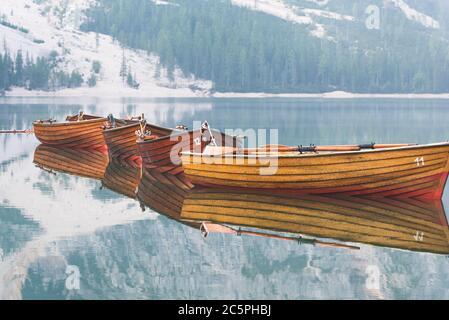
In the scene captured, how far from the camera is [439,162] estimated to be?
26.0 m

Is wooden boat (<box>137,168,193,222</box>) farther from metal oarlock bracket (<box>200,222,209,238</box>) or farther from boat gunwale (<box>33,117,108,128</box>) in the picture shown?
boat gunwale (<box>33,117,108,128</box>)

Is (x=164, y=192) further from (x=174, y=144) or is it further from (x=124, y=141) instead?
(x=124, y=141)

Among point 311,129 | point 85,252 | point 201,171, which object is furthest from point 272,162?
point 311,129

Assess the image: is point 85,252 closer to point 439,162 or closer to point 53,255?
point 53,255

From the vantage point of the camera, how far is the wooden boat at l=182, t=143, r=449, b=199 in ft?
85.5

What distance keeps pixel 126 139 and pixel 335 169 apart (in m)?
15.1

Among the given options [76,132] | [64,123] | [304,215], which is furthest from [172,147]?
[64,123]

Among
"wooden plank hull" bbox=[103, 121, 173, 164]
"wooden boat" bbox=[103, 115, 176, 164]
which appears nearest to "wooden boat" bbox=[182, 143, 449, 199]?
"wooden boat" bbox=[103, 115, 176, 164]

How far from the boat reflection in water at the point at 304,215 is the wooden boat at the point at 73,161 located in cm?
513

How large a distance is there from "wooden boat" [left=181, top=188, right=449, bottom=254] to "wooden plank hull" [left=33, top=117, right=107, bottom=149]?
17.8 meters

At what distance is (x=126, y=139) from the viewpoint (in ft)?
128

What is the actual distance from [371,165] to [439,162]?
2.20 m

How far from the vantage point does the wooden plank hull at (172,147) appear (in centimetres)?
3253

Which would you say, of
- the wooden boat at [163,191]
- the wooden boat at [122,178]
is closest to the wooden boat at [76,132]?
the wooden boat at [122,178]
